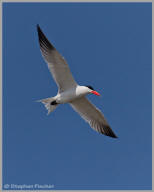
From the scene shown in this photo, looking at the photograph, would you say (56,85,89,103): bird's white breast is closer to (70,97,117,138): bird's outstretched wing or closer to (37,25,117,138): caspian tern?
(37,25,117,138): caspian tern

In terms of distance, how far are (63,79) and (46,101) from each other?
898 millimetres

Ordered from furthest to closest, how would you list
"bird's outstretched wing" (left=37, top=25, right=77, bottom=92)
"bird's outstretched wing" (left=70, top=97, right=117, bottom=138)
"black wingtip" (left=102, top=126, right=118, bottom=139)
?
"black wingtip" (left=102, top=126, right=118, bottom=139) → "bird's outstretched wing" (left=70, top=97, right=117, bottom=138) → "bird's outstretched wing" (left=37, top=25, right=77, bottom=92)

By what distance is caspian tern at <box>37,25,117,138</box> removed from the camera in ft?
39.6

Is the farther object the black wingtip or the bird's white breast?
the black wingtip

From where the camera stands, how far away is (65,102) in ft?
41.8

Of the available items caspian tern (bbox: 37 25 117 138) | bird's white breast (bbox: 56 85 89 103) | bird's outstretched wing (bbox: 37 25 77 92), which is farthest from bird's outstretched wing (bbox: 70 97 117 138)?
bird's outstretched wing (bbox: 37 25 77 92)

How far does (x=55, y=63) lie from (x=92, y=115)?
2322 mm

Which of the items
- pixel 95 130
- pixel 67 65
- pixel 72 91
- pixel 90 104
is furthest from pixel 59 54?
pixel 95 130

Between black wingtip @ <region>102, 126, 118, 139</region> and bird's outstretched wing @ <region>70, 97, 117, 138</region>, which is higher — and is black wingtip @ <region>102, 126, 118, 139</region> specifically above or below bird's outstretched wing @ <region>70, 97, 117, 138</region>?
below

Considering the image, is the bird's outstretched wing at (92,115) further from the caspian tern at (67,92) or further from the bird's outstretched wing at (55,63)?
the bird's outstretched wing at (55,63)

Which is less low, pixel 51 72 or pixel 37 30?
pixel 37 30

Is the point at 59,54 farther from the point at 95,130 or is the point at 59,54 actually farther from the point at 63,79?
the point at 95,130

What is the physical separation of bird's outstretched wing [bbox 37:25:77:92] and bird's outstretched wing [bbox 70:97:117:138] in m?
0.90

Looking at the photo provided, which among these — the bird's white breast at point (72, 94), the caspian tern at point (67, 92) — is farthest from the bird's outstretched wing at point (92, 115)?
the bird's white breast at point (72, 94)
